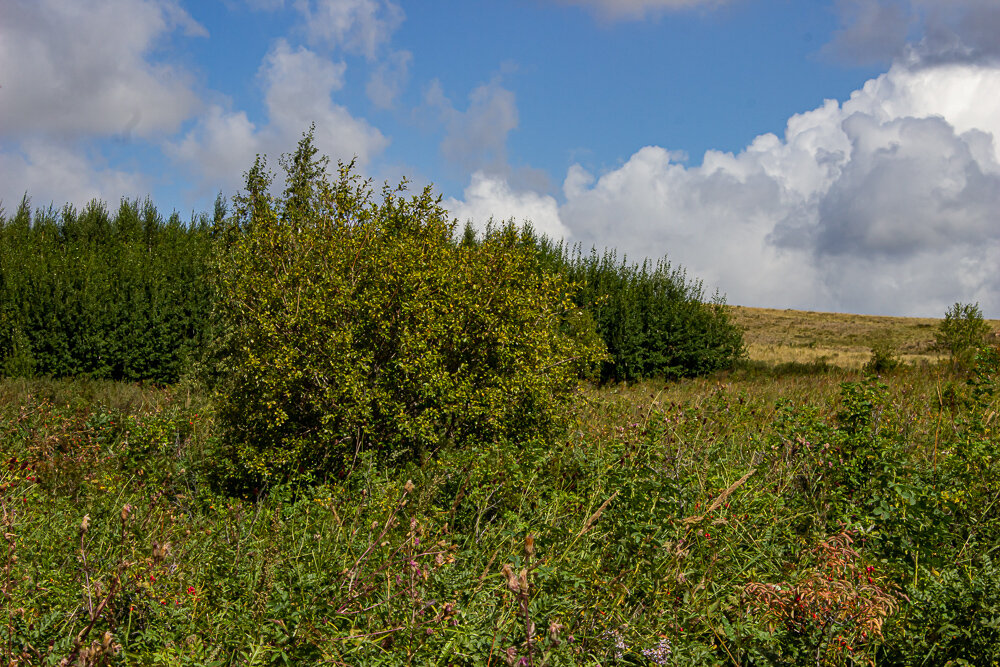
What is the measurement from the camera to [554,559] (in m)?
3.98

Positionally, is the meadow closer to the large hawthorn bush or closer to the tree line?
the large hawthorn bush

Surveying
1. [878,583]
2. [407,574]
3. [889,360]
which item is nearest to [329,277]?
[407,574]

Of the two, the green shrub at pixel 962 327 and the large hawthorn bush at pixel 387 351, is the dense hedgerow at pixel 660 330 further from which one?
the large hawthorn bush at pixel 387 351

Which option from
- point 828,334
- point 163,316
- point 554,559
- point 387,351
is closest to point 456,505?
point 554,559

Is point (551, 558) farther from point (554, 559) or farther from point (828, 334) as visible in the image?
point (828, 334)

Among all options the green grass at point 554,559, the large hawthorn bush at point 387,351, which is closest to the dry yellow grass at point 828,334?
the large hawthorn bush at point 387,351

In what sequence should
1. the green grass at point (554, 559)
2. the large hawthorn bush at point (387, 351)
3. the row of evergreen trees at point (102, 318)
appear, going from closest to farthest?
the green grass at point (554, 559)
the large hawthorn bush at point (387, 351)
the row of evergreen trees at point (102, 318)

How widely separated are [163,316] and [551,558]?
1534cm

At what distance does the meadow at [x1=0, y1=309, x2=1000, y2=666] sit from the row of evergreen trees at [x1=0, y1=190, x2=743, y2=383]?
925 centimetres

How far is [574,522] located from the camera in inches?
188

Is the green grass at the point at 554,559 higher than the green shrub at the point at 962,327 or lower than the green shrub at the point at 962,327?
lower

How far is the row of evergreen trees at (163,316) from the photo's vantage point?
16344 mm

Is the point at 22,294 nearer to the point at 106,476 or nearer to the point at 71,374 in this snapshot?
the point at 71,374

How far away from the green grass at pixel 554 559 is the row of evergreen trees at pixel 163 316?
9.38 meters
